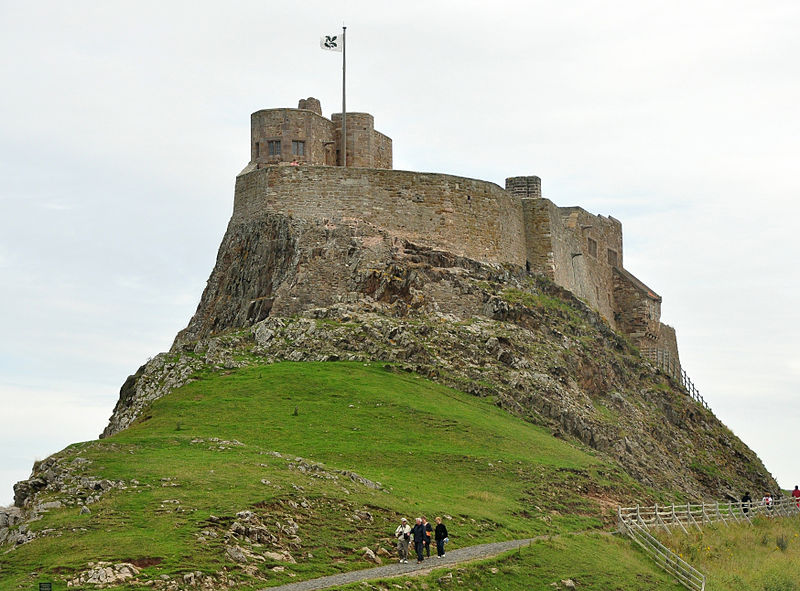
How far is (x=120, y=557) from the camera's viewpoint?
2827 cm

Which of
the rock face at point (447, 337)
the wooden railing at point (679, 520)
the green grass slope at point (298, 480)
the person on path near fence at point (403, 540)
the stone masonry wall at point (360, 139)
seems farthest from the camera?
the stone masonry wall at point (360, 139)

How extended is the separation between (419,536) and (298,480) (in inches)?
221

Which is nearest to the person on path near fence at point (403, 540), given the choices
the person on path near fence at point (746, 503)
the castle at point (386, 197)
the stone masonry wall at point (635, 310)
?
the person on path near fence at point (746, 503)

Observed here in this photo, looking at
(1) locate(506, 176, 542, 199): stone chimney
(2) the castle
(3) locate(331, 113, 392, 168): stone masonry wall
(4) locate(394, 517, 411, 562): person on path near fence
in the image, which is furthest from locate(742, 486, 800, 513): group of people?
(3) locate(331, 113, 392, 168): stone masonry wall

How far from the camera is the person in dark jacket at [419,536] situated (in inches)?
1307

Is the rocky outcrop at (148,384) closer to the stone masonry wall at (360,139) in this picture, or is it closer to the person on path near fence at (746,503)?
the stone masonry wall at (360,139)

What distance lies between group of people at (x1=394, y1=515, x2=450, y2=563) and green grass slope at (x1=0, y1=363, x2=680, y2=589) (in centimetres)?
70

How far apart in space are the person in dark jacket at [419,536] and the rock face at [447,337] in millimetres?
21361

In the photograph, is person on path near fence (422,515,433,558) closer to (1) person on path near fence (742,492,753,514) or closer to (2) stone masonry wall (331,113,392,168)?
(1) person on path near fence (742,492,753,514)

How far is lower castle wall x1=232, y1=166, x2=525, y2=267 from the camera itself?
6331 centimetres

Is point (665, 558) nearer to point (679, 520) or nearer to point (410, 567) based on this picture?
point (679, 520)

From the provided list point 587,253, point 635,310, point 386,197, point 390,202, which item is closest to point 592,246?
point 587,253

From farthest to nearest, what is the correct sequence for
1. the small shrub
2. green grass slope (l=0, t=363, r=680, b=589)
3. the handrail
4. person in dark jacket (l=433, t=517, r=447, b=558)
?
the small shrub → the handrail → person in dark jacket (l=433, t=517, r=447, b=558) → green grass slope (l=0, t=363, r=680, b=589)

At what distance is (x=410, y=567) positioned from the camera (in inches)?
1278
